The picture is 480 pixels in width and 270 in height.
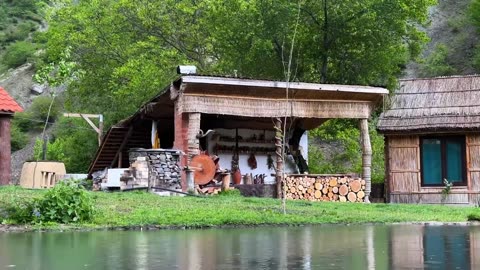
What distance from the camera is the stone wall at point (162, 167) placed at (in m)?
22.0

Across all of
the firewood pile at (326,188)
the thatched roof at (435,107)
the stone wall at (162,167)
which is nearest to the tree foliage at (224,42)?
the thatched roof at (435,107)

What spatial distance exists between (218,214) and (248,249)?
511cm

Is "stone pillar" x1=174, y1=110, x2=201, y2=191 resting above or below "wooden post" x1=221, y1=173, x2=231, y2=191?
above

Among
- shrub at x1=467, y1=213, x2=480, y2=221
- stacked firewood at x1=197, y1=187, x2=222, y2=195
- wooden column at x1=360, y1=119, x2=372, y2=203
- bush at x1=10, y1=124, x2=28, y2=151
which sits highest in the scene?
bush at x1=10, y1=124, x2=28, y2=151

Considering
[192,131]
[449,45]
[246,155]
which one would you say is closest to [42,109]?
[449,45]

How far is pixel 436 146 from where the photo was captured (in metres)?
26.4

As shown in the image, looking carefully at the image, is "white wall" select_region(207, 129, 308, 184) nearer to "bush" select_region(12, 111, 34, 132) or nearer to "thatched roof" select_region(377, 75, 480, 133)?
"thatched roof" select_region(377, 75, 480, 133)

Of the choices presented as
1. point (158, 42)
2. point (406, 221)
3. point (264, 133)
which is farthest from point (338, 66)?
point (406, 221)

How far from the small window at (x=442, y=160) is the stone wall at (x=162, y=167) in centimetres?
894

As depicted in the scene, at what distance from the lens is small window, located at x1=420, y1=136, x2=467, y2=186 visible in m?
26.1

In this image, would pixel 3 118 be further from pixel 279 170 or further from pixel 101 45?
pixel 101 45

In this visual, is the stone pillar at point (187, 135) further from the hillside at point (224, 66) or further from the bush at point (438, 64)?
the bush at point (438, 64)

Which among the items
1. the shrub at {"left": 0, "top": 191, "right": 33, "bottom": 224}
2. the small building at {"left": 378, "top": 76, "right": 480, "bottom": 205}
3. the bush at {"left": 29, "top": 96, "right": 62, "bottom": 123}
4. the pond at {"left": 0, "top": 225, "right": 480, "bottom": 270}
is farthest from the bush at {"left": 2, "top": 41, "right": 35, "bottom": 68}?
the pond at {"left": 0, "top": 225, "right": 480, "bottom": 270}

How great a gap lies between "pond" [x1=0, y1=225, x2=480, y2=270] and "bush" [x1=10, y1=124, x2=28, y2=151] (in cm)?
4739
